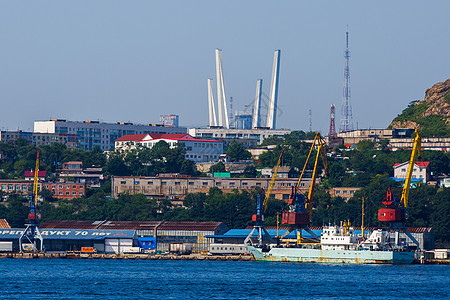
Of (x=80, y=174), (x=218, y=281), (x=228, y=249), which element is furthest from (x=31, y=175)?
(x=218, y=281)

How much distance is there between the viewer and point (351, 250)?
364 ft

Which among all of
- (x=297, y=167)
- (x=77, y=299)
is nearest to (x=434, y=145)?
(x=297, y=167)

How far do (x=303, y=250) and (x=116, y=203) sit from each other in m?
46.4

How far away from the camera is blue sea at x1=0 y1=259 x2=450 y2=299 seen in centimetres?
8000

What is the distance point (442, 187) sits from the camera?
157750 millimetres

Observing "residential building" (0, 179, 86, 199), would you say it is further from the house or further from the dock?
the dock

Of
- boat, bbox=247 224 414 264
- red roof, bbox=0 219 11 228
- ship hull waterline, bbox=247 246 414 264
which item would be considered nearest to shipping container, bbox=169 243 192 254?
ship hull waterline, bbox=247 246 414 264

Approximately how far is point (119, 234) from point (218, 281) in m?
42.1

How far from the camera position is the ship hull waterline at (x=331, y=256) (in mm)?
109562

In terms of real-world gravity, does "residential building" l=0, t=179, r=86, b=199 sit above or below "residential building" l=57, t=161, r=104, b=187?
below

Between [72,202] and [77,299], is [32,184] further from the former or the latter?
[77,299]

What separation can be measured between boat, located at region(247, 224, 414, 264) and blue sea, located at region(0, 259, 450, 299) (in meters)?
2.98

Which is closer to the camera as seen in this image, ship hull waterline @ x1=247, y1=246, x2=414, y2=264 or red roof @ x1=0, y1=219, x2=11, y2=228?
ship hull waterline @ x1=247, y1=246, x2=414, y2=264

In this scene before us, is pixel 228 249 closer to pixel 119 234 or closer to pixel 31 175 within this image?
pixel 119 234
